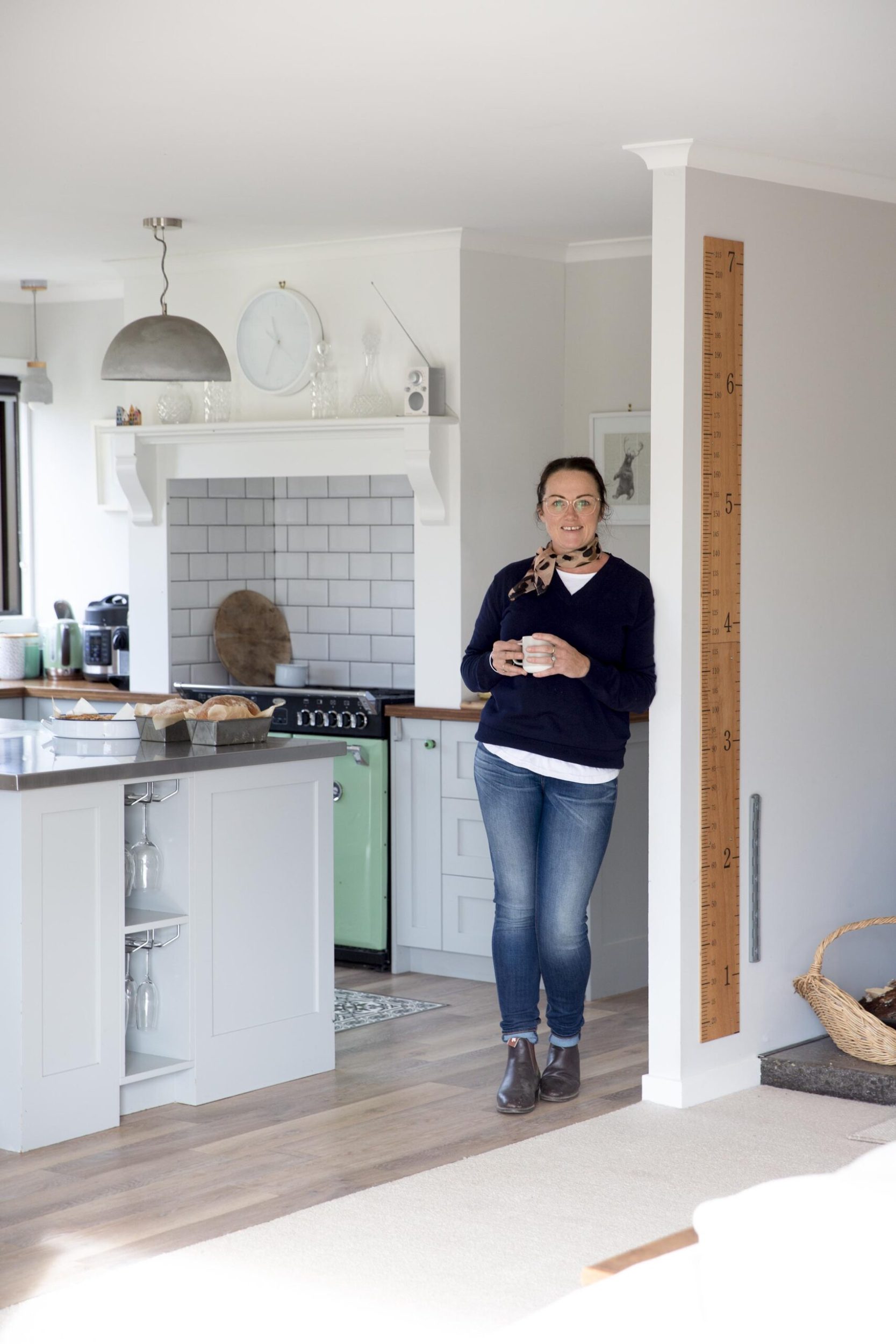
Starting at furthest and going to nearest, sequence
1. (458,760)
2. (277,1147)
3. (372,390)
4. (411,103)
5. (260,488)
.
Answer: (260,488)
(372,390)
(458,760)
(277,1147)
(411,103)

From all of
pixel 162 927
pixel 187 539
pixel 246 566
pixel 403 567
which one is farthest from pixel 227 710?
pixel 246 566

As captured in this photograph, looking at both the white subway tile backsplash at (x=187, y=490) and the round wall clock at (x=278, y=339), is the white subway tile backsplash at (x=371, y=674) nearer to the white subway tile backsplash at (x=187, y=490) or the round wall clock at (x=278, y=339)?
the white subway tile backsplash at (x=187, y=490)

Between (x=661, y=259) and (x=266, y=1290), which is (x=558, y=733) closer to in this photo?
(x=661, y=259)

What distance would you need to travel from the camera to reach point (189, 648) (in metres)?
6.44

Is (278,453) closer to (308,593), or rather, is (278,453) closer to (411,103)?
(308,593)

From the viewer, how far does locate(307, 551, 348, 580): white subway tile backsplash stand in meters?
6.45

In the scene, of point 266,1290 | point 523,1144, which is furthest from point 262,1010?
point 266,1290

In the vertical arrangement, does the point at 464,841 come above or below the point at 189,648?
below

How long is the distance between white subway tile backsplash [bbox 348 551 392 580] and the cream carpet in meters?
2.74

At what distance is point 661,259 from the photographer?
413 centimetres

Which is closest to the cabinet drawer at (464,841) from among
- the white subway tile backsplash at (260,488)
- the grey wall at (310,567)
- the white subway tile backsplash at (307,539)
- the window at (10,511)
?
the grey wall at (310,567)

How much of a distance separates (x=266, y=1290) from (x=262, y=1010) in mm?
1383

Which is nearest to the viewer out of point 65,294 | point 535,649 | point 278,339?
point 535,649

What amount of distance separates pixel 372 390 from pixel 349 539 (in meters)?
0.82
